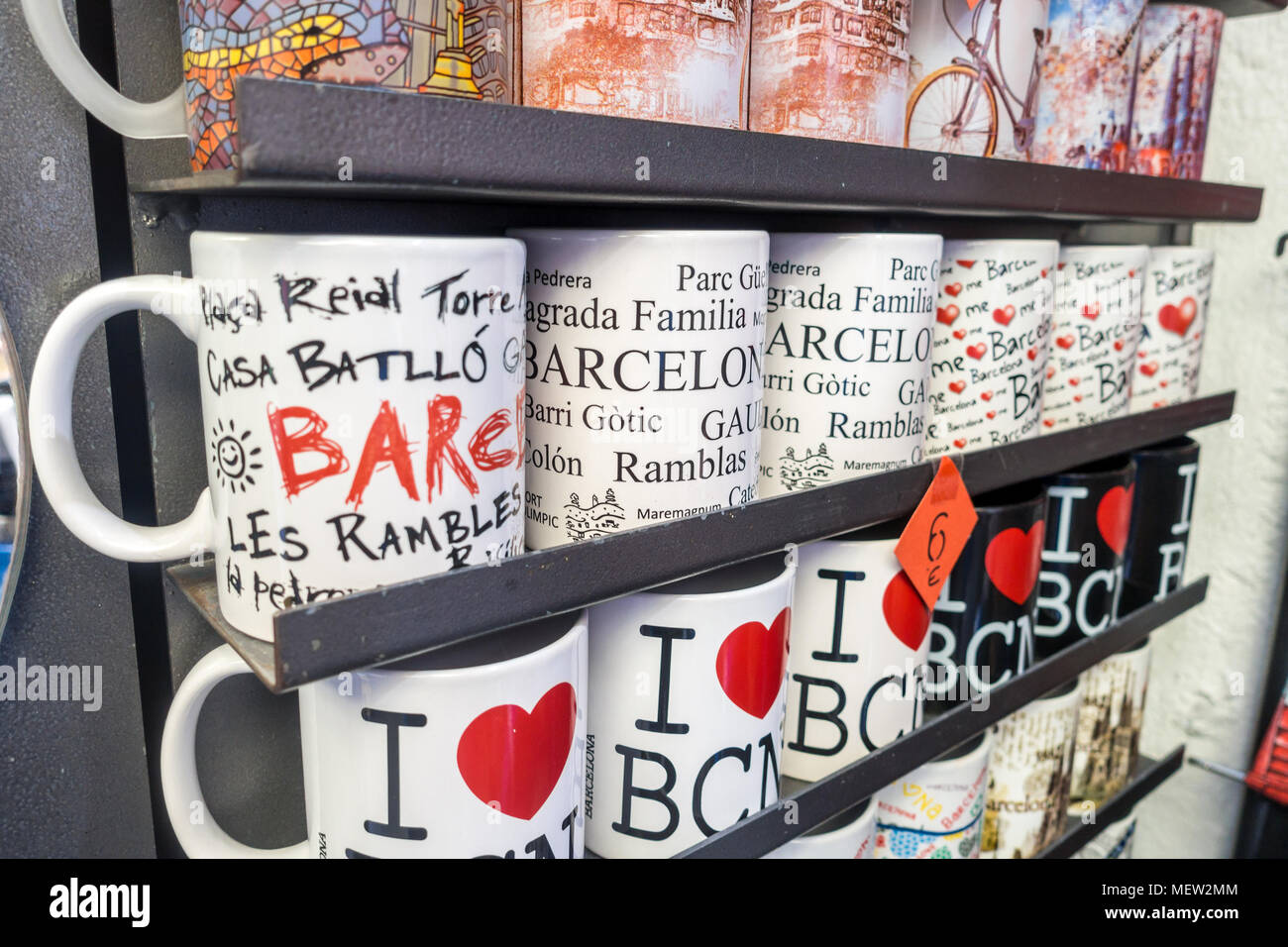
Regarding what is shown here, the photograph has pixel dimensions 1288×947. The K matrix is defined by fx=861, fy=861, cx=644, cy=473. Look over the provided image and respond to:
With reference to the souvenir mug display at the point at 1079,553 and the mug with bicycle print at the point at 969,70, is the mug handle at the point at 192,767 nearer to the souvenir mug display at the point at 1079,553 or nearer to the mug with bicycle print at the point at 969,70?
the mug with bicycle print at the point at 969,70

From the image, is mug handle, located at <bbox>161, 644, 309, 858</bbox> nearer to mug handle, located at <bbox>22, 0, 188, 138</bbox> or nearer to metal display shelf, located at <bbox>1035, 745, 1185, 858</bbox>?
mug handle, located at <bbox>22, 0, 188, 138</bbox>

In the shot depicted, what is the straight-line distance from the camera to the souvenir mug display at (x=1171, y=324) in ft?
3.24

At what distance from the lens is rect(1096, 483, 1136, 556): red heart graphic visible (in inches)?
37.8

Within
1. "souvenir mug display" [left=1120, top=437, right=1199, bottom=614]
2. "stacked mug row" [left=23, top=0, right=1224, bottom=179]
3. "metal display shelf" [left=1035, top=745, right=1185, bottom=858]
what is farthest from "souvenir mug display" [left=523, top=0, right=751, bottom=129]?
"metal display shelf" [left=1035, top=745, right=1185, bottom=858]

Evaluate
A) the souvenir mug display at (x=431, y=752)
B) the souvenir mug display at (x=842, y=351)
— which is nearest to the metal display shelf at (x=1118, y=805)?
the souvenir mug display at (x=842, y=351)

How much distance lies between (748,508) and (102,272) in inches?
18.8

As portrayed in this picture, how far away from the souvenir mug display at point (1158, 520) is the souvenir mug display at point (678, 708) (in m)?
0.63

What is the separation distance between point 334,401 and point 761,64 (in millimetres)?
399

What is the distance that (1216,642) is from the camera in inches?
55.7

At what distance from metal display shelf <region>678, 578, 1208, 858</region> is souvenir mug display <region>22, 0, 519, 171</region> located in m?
0.55

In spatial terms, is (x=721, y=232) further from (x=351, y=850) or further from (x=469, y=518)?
(x=351, y=850)

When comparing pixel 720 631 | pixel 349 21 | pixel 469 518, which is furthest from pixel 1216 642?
pixel 349 21

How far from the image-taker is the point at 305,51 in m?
0.42

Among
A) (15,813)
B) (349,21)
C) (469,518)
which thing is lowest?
(15,813)
